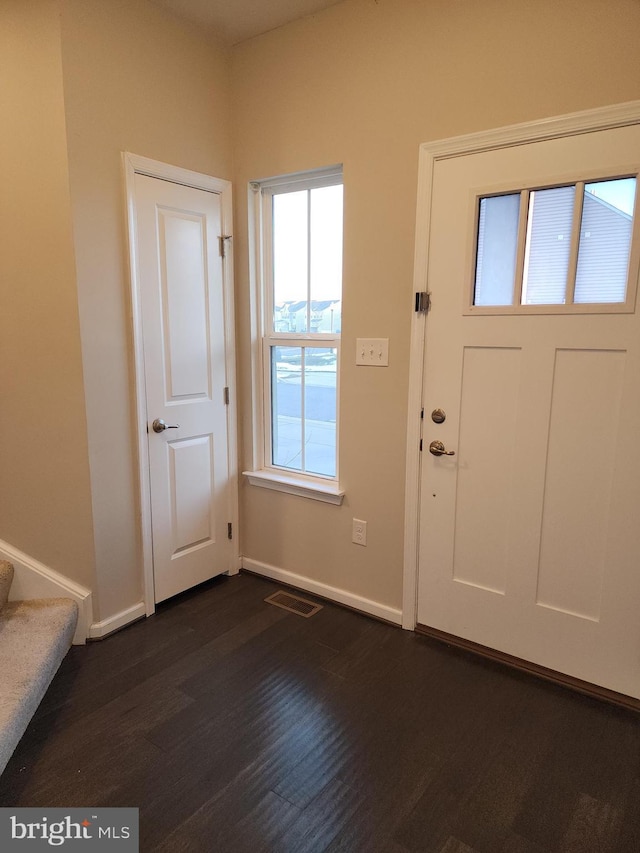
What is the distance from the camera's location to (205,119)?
258 centimetres

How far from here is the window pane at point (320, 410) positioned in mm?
2654

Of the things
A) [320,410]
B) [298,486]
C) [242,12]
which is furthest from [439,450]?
[242,12]

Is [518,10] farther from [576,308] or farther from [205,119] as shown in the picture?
[205,119]

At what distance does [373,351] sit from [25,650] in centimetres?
184

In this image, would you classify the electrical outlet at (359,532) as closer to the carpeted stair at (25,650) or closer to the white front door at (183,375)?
the white front door at (183,375)

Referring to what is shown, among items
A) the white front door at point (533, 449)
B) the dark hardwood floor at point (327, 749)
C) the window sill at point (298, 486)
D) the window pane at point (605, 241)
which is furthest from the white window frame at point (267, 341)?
the window pane at point (605, 241)

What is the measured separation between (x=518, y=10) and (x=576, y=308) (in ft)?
3.49

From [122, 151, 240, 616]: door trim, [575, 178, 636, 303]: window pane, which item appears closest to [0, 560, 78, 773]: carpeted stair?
[122, 151, 240, 616]: door trim

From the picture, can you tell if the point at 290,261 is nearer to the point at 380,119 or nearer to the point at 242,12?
the point at 380,119

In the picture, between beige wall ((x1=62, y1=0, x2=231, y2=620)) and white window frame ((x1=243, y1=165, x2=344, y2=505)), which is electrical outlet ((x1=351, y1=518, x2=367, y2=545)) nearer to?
white window frame ((x1=243, y1=165, x2=344, y2=505))

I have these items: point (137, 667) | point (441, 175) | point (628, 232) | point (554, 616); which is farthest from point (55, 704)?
point (628, 232)

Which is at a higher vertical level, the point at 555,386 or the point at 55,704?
the point at 555,386

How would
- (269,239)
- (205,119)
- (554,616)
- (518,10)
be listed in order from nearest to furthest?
(518,10) < (554,616) < (205,119) < (269,239)

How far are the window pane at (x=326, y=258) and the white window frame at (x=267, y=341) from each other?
0.18ft
